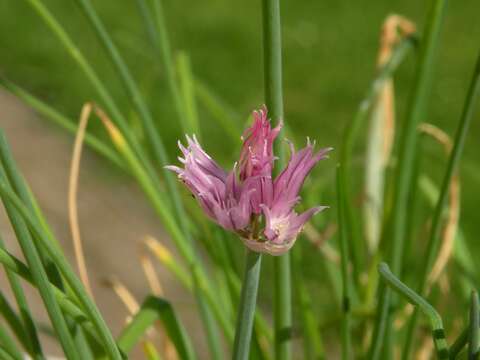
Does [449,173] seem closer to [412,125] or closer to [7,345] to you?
[412,125]

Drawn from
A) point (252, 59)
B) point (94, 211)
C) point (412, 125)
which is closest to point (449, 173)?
point (412, 125)

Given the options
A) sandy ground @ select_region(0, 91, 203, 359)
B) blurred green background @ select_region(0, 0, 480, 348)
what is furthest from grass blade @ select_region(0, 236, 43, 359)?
blurred green background @ select_region(0, 0, 480, 348)

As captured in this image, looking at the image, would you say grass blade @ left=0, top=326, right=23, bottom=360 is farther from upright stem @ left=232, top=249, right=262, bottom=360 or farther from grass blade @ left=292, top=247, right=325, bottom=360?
grass blade @ left=292, top=247, right=325, bottom=360

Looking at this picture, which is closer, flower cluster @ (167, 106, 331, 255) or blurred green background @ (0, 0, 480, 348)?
flower cluster @ (167, 106, 331, 255)

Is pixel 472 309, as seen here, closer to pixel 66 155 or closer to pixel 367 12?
pixel 66 155

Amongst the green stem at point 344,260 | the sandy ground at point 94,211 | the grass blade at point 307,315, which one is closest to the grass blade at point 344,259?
the green stem at point 344,260

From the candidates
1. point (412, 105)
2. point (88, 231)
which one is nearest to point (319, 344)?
point (412, 105)

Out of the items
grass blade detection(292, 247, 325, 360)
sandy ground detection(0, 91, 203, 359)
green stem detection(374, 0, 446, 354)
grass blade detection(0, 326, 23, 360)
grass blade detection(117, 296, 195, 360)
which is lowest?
grass blade detection(0, 326, 23, 360)
